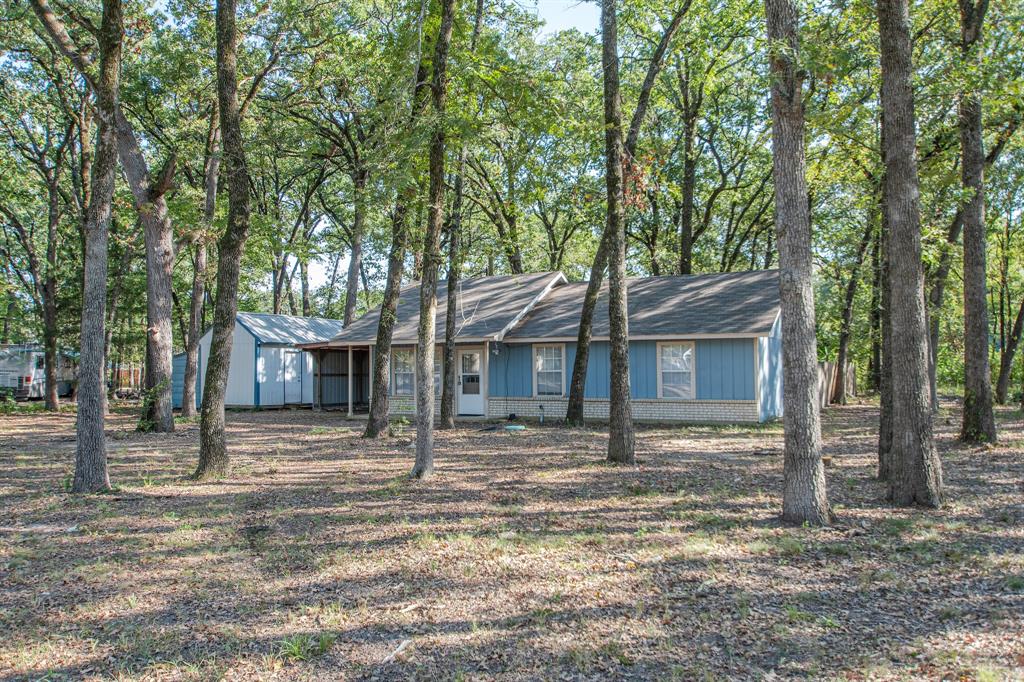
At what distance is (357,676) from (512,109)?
8213 millimetres

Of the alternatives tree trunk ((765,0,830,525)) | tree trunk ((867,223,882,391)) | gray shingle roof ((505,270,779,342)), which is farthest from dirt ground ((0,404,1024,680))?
tree trunk ((867,223,882,391))


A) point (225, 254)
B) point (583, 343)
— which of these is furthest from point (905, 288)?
point (583, 343)

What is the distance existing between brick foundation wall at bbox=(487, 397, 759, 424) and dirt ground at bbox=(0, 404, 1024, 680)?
6892 mm

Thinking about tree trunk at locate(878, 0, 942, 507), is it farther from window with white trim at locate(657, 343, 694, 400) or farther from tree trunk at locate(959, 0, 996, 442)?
window with white trim at locate(657, 343, 694, 400)

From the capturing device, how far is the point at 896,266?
23.5 feet

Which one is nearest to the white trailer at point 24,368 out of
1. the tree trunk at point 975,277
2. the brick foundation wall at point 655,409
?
the brick foundation wall at point 655,409

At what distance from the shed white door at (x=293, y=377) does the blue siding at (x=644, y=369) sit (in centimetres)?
1392

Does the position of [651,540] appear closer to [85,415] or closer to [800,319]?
[800,319]

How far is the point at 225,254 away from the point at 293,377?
55.2 ft

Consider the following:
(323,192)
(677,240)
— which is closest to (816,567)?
(677,240)

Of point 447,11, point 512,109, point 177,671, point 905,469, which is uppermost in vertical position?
point 447,11

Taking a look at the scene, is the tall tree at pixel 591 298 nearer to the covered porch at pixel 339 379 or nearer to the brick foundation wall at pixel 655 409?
the brick foundation wall at pixel 655 409

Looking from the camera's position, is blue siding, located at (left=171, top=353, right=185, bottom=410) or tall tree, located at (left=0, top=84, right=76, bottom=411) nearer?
tall tree, located at (left=0, top=84, right=76, bottom=411)

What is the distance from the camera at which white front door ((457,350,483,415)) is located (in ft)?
64.1
